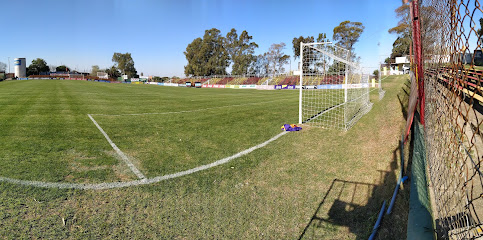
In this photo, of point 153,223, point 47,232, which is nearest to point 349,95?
point 153,223

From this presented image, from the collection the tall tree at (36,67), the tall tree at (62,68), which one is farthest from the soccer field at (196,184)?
the tall tree at (62,68)

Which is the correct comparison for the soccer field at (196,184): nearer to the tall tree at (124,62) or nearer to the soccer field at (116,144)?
the soccer field at (116,144)

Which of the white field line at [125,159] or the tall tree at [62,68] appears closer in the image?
the white field line at [125,159]

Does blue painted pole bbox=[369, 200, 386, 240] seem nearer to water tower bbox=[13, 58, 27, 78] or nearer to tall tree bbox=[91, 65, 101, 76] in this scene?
water tower bbox=[13, 58, 27, 78]

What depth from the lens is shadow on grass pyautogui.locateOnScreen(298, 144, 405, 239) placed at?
2699mm

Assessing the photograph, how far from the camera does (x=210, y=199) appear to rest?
128 inches

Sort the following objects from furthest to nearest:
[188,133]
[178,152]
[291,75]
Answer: [291,75] < [188,133] < [178,152]

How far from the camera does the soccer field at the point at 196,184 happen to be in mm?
2650

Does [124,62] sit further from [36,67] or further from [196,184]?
[196,184]

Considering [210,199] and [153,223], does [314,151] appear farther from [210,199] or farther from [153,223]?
[153,223]

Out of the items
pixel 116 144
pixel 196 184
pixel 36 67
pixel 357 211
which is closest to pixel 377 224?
pixel 357 211

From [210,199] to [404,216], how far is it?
2436mm

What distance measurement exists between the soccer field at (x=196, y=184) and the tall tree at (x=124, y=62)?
109m

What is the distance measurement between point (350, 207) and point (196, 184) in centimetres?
223
